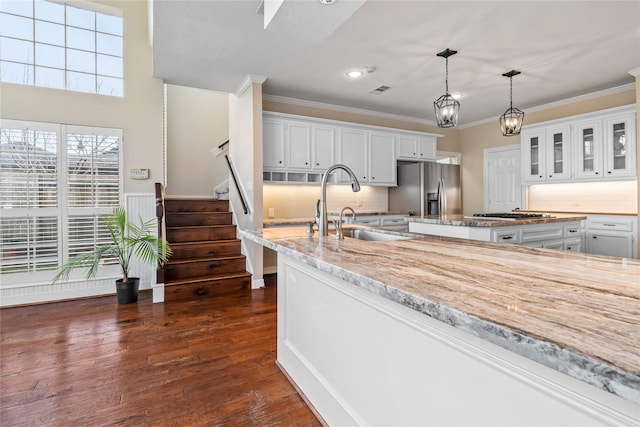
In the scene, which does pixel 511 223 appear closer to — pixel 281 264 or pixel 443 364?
pixel 281 264

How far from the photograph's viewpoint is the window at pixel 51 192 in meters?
3.59

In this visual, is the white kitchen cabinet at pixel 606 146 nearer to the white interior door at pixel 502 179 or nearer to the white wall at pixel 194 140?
the white interior door at pixel 502 179

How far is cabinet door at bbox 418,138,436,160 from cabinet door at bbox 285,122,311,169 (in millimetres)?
2235

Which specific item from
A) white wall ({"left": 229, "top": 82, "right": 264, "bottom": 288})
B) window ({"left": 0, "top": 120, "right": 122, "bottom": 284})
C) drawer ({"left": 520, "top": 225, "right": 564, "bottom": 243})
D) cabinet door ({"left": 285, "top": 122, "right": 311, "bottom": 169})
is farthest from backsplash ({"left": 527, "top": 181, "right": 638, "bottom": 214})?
window ({"left": 0, "top": 120, "right": 122, "bottom": 284})

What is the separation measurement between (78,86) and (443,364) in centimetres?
483

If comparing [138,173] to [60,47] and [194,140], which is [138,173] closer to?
[60,47]

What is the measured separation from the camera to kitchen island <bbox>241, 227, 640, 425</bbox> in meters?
0.59

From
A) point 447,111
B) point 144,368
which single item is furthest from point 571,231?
point 144,368

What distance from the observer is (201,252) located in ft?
14.4

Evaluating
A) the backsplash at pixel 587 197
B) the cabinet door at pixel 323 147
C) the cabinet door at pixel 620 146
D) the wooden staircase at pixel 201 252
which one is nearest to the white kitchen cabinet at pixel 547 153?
the backsplash at pixel 587 197

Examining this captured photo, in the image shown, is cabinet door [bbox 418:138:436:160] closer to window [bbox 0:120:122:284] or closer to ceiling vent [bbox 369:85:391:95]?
ceiling vent [bbox 369:85:391:95]

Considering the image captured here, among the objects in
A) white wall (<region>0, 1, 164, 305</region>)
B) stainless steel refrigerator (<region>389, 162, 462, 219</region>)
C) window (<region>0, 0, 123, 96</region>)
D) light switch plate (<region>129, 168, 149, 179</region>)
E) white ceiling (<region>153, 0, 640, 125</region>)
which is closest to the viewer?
white ceiling (<region>153, 0, 640, 125</region>)

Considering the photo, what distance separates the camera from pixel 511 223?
3.23 m

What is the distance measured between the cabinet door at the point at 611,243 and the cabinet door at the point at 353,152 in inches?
128
